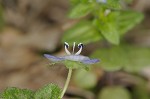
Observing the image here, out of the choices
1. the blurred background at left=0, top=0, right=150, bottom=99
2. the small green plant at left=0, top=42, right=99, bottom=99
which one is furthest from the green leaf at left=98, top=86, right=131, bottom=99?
the small green plant at left=0, top=42, right=99, bottom=99

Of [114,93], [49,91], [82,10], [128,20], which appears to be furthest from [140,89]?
[49,91]

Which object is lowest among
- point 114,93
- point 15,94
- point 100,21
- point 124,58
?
point 15,94

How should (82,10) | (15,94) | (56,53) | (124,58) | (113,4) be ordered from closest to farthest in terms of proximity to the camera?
(15,94) → (113,4) → (82,10) → (124,58) → (56,53)

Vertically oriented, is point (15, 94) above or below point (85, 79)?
below

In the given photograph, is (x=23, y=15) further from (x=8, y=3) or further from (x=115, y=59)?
(x=115, y=59)

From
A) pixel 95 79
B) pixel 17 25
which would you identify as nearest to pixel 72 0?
pixel 95 79

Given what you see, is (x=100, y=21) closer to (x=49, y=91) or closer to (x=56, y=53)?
(x=56, y=53)

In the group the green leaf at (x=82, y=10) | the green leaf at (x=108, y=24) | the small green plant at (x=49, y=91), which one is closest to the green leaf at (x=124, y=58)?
the green leaf at (x=108, y=24)
